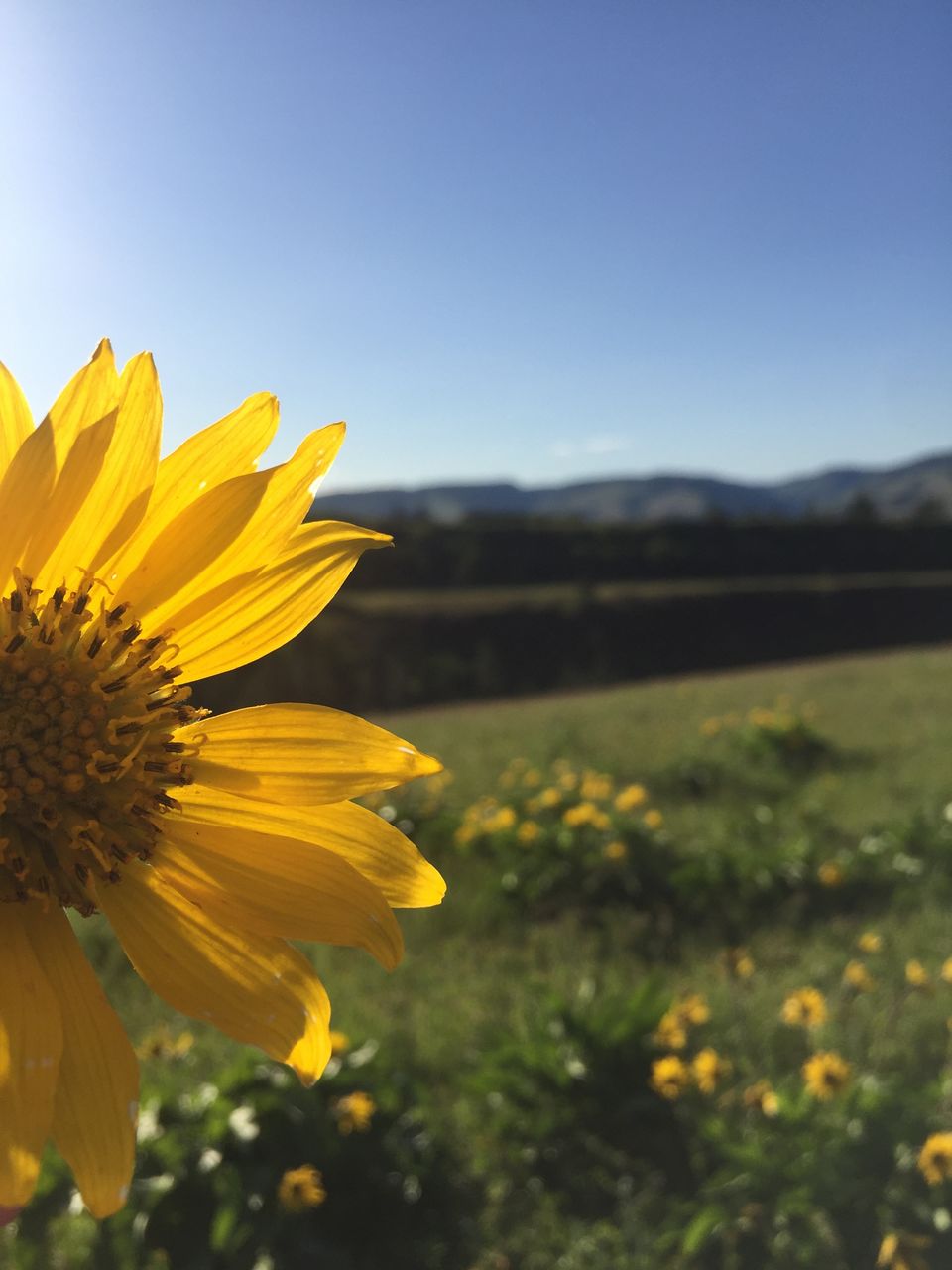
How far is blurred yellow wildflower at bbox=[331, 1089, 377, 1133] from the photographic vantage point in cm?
251

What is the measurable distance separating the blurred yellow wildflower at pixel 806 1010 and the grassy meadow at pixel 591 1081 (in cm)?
1

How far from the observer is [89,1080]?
750mm

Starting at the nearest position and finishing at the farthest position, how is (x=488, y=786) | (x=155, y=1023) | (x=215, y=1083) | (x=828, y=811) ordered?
(x=215, y=1083)
(x=155, y=1023)
(x=828, y=811)
(x=488, y=786)

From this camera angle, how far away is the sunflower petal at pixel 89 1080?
2.32 feet

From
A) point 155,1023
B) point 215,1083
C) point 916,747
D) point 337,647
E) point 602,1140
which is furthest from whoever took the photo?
point 337,647

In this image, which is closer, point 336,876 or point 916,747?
point 336,876

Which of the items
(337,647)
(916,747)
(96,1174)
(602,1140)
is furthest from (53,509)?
(337,647)

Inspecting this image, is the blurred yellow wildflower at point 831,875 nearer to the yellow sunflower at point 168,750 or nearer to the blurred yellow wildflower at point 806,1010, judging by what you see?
the blurred yellow wildflower at point 806,1010

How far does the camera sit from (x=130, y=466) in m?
0.88

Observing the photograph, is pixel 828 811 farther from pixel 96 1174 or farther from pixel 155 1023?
pixel 96 1174

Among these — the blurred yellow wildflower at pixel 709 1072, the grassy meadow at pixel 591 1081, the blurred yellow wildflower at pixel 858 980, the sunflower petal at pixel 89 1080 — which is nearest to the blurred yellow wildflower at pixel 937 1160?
the grassy meadow at pixel 591 1081

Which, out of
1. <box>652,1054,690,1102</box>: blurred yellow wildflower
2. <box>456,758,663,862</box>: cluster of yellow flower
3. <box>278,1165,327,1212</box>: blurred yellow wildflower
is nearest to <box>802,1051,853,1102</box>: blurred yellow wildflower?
<box>652,1054,690,1102</box>: blurred yellow wildflower

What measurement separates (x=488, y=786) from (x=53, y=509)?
19.4 ft

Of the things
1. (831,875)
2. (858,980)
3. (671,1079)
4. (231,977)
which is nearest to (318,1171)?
(671,1079)
